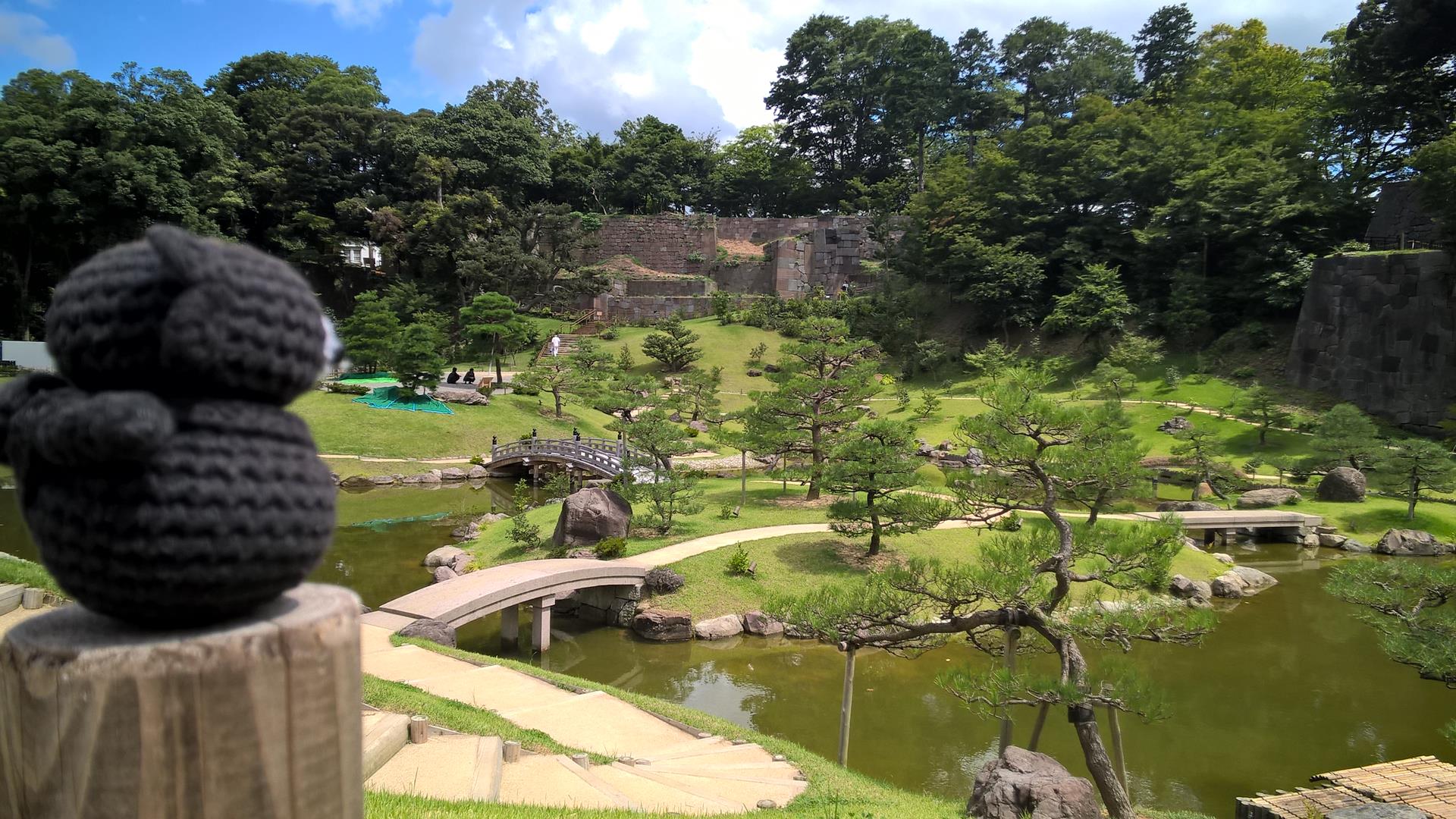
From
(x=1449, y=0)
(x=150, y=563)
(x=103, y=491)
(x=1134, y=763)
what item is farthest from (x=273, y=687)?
(x=1449, y=0)

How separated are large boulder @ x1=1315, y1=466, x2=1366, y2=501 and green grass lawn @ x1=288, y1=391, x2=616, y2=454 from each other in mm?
19227

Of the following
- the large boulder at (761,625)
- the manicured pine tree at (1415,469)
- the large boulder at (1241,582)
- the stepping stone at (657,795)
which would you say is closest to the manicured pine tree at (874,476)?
the large boulder at (761,625)

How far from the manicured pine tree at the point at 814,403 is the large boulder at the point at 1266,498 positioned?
902 cm

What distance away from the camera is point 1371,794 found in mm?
6258

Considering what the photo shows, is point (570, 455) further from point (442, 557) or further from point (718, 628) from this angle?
point (718, 628)

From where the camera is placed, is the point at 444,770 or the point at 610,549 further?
the point at 610,549

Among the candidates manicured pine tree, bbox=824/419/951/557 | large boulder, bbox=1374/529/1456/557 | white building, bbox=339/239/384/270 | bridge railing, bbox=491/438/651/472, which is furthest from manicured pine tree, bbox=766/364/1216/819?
white building, bbox=339/239/384/270

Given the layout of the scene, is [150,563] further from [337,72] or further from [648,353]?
[337,72]

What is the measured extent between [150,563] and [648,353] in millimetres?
28895

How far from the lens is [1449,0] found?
19.8 meters

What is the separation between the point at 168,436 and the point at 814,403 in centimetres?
1494

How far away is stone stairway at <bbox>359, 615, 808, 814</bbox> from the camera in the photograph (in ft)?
14.9

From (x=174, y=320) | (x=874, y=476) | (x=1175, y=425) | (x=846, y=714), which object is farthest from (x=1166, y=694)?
(x=1175, y=425)

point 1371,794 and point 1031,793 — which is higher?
point 1031,793
